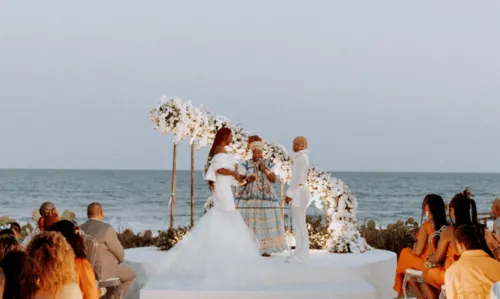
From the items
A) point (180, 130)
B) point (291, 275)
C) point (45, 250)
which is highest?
point (180, 130)

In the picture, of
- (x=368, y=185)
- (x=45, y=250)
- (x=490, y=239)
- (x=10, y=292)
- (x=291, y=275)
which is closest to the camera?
(x=10, y=292)

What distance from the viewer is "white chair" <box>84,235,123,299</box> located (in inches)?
246

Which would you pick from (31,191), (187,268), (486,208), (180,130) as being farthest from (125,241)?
(31,191)

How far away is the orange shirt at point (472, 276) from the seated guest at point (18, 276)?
2.47 metres

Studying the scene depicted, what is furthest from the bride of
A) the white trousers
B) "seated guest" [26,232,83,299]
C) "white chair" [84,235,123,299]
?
"seated guest" [26,232,83,299]

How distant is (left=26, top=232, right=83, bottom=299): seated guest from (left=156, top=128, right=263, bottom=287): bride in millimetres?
3721

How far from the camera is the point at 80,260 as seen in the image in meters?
5.35

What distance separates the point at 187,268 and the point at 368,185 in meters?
51.8

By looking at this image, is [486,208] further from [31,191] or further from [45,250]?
[45,250]

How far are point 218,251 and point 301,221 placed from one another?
110cm

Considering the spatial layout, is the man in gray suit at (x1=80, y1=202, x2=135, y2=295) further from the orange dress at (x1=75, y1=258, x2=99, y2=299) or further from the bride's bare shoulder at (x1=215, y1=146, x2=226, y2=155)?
the bride's bare shoulder at (x1=215, y1=146, x2=226, y2=155)

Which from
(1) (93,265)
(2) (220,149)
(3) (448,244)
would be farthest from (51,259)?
(2) (220,149)

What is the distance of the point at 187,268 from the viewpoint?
8.55m

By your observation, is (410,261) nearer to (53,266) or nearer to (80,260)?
(80,260)
